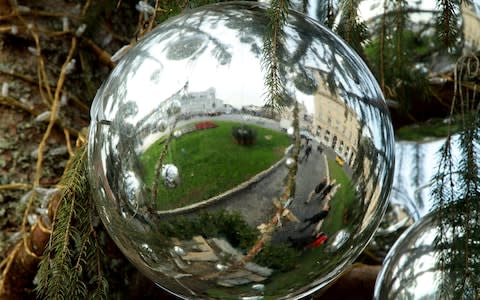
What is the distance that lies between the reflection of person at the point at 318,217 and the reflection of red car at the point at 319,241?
2cm

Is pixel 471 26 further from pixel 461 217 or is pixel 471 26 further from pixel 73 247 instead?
pixel 73 247

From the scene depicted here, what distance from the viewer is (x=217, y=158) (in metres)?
0.74

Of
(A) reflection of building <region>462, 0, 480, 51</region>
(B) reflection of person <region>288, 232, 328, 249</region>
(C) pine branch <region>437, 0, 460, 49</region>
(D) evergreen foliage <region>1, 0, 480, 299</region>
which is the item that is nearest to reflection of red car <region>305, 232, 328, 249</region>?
(B) reflection of person <region>288, 232, 328, 249</region>

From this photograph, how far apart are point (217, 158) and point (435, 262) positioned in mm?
442

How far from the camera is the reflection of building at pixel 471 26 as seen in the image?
1.50 metres

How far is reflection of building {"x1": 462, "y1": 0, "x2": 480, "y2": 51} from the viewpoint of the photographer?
4.93 feet

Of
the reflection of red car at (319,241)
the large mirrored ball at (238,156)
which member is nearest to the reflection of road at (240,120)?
the large mirrored ball at (238,156)

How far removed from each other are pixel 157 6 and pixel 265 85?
1.43 ft

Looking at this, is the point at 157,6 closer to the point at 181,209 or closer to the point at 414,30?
the point at 181,209

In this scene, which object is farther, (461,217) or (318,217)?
(461,217)

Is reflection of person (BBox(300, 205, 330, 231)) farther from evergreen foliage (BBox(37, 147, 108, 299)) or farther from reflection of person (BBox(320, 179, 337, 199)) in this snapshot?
evergreen foliage (BBox(37, 147, 108, 299))

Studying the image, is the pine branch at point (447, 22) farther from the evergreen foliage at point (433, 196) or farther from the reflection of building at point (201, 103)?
the reflection of building at point (201, 103)

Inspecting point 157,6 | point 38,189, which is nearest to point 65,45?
point 38,189

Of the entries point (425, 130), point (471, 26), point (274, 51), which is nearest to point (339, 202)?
point (274, 51)
